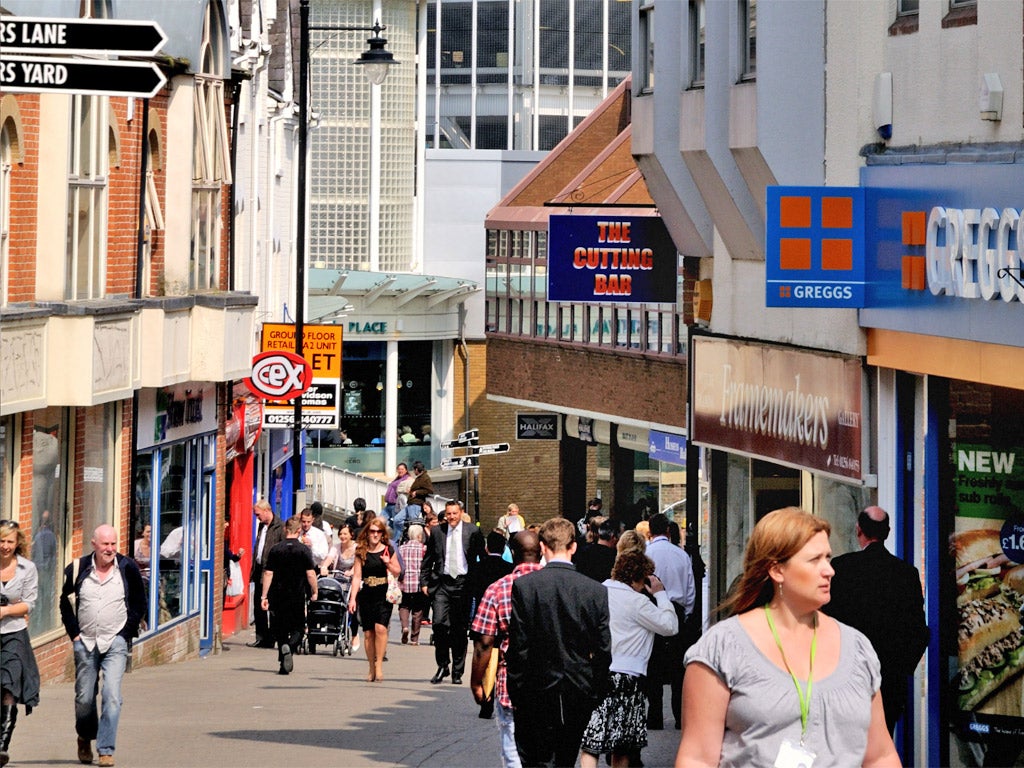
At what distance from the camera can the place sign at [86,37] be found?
7.49m

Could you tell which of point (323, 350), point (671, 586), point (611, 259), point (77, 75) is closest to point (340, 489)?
point (323, 350)

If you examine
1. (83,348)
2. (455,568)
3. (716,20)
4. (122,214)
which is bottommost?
(455,568)

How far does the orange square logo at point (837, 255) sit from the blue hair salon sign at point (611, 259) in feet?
22.0

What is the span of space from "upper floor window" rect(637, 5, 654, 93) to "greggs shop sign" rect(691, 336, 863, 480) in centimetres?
261

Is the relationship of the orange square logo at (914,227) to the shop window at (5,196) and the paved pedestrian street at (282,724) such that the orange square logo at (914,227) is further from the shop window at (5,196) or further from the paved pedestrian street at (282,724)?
the shop window at (5,196)

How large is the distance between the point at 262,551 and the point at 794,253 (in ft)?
40.2

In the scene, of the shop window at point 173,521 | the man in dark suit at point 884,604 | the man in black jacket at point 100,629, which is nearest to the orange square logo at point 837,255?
the man in dark suit at point 884,604

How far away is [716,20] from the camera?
16.8 meters

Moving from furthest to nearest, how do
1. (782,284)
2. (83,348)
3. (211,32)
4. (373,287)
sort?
1. (373,287)
2. (211,32)
3. (83,348)
4. (782,284)

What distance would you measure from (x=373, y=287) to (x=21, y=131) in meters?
33.9

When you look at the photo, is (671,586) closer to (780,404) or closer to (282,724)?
(780,404)

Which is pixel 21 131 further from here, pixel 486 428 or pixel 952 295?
pixel 486 428

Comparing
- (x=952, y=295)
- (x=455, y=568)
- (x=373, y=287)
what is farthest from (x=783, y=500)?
(x=373, y=287)

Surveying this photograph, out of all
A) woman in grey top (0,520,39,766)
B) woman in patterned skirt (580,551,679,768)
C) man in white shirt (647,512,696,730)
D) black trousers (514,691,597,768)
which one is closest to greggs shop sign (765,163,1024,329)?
man in white shirt (647,512,696,730)
